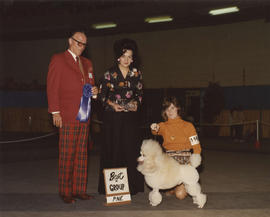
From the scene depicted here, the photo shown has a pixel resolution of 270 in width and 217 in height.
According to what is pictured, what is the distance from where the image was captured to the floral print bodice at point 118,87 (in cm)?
455

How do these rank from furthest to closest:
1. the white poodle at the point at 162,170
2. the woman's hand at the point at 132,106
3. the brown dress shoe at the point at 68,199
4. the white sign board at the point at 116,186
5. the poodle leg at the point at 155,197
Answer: the woman's hand at the point at 132,106 → the brown dress shoe at the point at 68,199 → the white sign board at the point at 116,186 → the poodle leg at the point at 155,197 → the white poodle at the point at 162,170

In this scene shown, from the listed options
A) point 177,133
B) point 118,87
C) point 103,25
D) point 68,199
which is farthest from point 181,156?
point 103,25

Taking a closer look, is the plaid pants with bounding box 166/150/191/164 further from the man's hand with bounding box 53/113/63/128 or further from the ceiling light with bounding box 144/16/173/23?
the ceiling light with bounding box 144/16/173/23

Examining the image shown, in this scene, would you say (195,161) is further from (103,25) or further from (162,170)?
(103,25)

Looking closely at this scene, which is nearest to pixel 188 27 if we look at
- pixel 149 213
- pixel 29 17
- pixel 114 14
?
pixel 114 14

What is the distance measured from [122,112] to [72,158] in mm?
806

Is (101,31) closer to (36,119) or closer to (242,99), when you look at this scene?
(36,119)

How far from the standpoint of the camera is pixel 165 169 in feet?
12.9

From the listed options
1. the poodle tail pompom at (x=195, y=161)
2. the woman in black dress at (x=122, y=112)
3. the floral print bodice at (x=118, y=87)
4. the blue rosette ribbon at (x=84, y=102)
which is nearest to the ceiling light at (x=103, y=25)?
the woman in black dress at (x=122, y=112)

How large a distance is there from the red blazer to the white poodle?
3.26 ft

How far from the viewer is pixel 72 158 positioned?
4398 millimetres

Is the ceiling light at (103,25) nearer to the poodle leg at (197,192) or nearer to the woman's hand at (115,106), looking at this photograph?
the woman's hand at (115,106)

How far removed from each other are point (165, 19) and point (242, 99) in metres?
4.94

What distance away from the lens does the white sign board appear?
13.8ft
